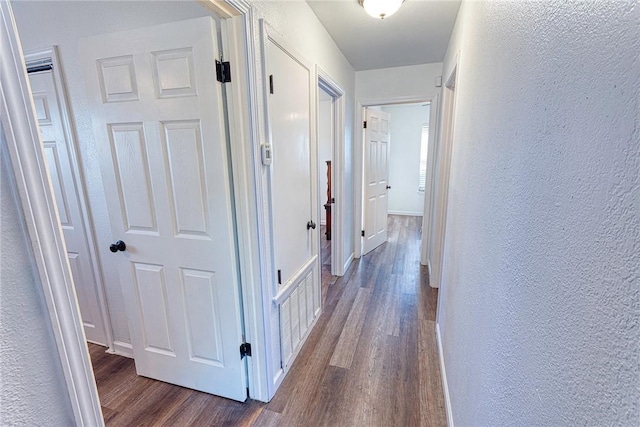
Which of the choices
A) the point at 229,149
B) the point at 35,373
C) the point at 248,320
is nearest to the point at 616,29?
the point at 35,373

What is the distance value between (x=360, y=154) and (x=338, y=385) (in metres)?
2.59

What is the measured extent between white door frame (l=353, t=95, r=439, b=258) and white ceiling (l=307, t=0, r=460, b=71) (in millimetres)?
403

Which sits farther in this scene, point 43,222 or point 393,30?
point 393,30

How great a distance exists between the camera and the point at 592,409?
419mm

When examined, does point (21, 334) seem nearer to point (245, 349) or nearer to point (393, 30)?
point (245, 349)

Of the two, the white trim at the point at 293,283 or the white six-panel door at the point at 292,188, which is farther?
the white trim at the point at 293,283

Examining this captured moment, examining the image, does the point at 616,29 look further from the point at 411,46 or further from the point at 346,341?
the point at 411,46

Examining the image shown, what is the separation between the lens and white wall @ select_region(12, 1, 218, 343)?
1.43 meters

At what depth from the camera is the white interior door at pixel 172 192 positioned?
4.37 feet

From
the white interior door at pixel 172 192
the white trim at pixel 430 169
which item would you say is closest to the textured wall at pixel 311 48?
the white interior door at pixel 172 192

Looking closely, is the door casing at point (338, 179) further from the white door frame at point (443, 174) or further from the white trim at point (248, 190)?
the white trim at point (248, 190)

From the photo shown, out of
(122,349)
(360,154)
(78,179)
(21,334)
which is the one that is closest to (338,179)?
(360,154)

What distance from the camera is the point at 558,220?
534mm

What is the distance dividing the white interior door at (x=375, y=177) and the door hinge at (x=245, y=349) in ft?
8.60
